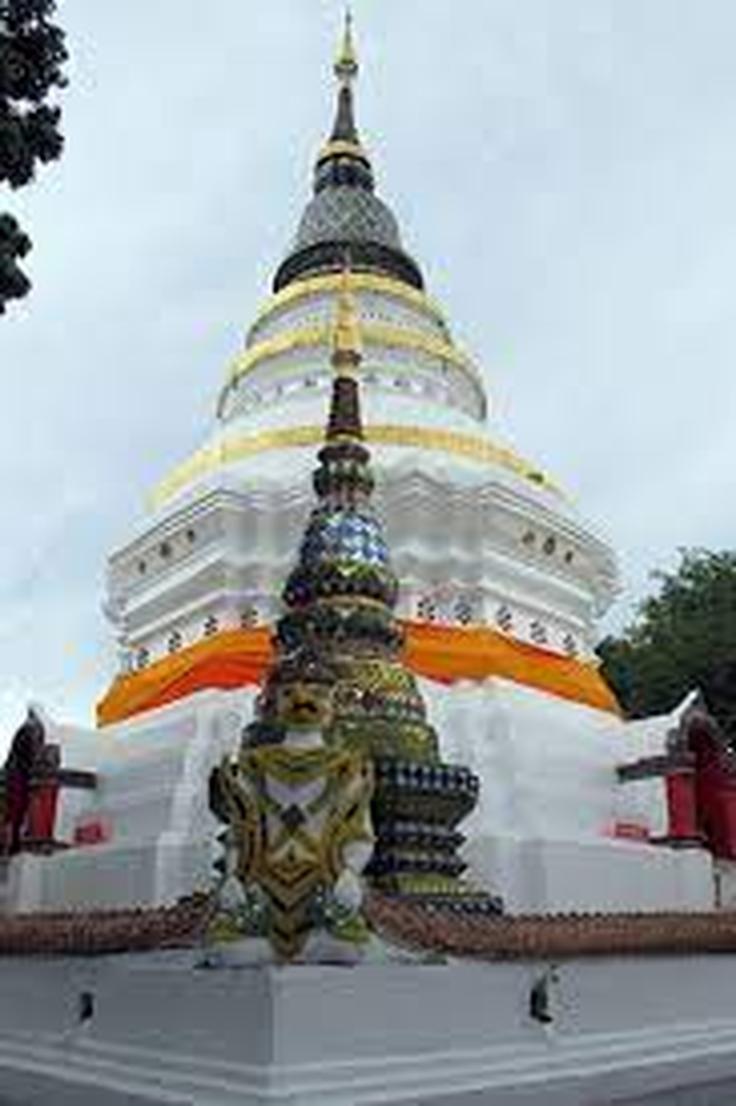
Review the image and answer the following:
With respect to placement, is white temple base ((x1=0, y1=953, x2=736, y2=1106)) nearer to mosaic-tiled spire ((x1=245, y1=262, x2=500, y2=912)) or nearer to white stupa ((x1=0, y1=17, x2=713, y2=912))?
mosaic-tiled spire ((x1=245, y1=262, x2=500, y2=912))

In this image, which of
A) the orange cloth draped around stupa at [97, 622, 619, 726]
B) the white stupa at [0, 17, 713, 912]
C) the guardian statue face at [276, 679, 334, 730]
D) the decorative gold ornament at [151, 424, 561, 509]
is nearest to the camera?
the guardian statue face at [276, 679, 334, 730]

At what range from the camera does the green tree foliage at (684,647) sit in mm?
24717

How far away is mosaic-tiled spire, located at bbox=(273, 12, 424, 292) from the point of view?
24453mm

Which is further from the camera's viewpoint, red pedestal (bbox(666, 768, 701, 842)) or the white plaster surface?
red pedestal (bbox(666, 768, 701, 842))

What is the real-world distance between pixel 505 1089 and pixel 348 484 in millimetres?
4981

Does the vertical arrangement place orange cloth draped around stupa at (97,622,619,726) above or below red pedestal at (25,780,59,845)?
above

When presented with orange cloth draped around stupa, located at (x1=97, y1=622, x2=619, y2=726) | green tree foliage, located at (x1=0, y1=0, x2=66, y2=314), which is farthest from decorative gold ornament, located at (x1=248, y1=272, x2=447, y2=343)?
green tree foliage, located at (x1=0, y1=0, x2=66, y2=314)

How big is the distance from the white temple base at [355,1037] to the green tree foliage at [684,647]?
1535 cm

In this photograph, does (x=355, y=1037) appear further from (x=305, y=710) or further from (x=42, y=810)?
(x=42, y=810)

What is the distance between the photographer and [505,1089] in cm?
708

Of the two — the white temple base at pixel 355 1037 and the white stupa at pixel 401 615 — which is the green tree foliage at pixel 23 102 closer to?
the white temple base at pixel 355 1037

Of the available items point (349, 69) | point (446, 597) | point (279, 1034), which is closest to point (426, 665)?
point (446, 597)

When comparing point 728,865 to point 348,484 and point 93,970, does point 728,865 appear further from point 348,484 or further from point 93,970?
point 93,970

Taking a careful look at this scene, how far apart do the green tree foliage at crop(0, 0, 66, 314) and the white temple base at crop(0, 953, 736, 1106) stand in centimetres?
432
